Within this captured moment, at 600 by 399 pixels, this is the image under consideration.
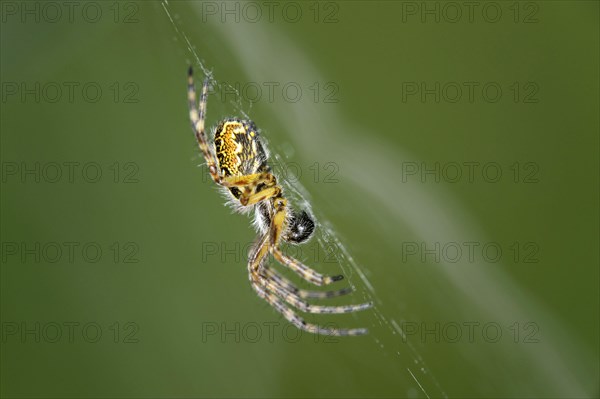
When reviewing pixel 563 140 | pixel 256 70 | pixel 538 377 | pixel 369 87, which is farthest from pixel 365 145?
pixel 538 377

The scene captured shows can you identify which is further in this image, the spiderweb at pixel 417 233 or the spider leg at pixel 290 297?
the spiderweb at pixel 417 233

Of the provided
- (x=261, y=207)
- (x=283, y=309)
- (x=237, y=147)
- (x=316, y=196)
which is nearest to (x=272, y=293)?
(x=283, y=309)

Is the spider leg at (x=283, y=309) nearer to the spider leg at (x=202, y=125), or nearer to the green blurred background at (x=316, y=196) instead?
the green blurred background at (x=316, y=196)

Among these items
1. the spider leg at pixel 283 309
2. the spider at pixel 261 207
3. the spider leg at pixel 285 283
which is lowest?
the spider leg at pixel 283 309

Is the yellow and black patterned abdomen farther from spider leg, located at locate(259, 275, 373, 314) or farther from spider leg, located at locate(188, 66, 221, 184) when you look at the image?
spider leg, located at locate(259, 275, 373, 314)

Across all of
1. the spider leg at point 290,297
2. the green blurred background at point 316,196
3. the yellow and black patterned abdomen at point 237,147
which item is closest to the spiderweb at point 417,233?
the green blurred background at point 316,196

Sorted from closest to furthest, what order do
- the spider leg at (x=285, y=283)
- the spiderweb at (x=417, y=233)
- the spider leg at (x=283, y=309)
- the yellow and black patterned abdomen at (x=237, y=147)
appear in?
the yellow and black patterned abdomen at (x=237, y=147) < the spider leg at (x=285, y=283) < the spider leg at (x=283, y=309) < the spiderweb at (x=417, y=233)

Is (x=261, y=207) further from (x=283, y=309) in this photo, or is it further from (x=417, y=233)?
(x=417, y=233)

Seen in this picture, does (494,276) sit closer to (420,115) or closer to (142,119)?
(420,115)
